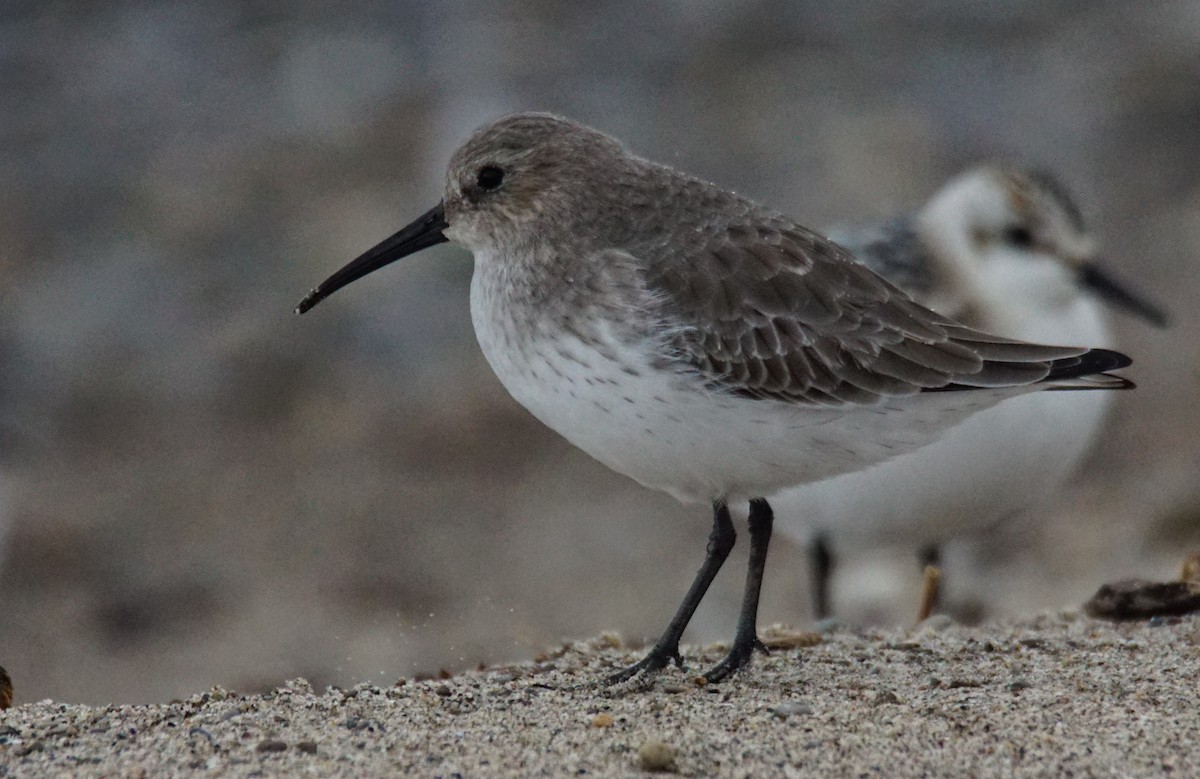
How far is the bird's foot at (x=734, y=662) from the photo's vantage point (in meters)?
4.37

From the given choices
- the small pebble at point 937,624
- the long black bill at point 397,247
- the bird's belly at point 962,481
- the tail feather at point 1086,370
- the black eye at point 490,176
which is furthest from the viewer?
the bird's belly at point 962,481

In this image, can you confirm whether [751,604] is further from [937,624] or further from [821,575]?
[821,575]

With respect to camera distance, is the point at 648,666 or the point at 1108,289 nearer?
the point at 648,666

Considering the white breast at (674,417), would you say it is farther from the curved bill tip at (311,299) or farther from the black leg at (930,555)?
the black leg at (930,555)

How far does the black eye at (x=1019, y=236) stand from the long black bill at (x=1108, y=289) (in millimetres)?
251

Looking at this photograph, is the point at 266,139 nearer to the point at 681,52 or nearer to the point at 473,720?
the point at 681,52

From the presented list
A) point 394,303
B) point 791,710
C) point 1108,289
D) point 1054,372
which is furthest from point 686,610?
point 394,303

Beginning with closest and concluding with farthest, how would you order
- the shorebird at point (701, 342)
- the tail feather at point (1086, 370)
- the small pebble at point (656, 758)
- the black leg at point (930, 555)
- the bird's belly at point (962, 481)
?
1. the small pebble at point (656, 758)
2. the shorebird at point (701, 342)
3. the tail feather at point (1086, 370)
4. the bird's belly at point (962, 481)
5. the black leg at point (930, 555)

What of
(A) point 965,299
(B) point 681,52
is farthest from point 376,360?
(A) point 965,299

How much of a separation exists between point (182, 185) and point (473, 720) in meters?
8.55

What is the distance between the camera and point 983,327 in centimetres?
670

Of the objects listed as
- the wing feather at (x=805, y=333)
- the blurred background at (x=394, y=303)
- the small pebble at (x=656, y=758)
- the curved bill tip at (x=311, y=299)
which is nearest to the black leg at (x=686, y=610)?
the wing feather at (x=805, y=333)

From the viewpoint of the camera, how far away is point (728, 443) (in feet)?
13.5

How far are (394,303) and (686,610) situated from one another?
669cm
